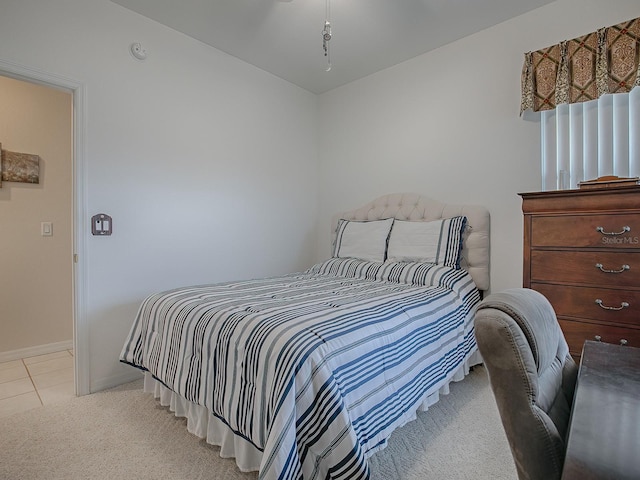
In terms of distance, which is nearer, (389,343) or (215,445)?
(389,343)

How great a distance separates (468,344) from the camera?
2.24 m

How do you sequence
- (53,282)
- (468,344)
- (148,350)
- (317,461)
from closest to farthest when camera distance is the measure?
(317,461) < (148,350) < (468,344) < (53,282)

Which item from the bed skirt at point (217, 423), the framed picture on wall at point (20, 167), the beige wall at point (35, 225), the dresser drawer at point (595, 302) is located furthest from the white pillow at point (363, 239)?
the framed picture on wall at point (20, 167)

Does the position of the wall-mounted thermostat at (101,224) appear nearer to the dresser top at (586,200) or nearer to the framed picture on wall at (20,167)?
the framed picture on wall at (20,167)

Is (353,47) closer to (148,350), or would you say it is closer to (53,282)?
(148,350)

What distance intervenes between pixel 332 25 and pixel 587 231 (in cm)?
227

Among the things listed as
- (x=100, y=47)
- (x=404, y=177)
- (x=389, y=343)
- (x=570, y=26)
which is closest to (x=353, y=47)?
(x=404, y=177)

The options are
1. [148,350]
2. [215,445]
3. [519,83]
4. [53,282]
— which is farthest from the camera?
[53,282]

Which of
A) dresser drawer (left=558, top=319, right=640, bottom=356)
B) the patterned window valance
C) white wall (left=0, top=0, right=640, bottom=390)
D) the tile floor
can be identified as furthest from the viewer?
white wall (left=0, top=0, right=640, bottom=390)

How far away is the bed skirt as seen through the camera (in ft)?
4.55

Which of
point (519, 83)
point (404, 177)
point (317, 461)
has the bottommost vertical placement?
point (317, 461)

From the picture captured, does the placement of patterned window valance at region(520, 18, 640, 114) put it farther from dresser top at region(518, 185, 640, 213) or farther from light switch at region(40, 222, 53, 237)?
light switch at region(40, 222, 53, 237)

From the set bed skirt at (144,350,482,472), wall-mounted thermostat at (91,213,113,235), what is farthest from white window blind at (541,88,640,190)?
wall-mounted thermostat at (91,213,113,235)

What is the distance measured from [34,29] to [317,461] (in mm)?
2886
